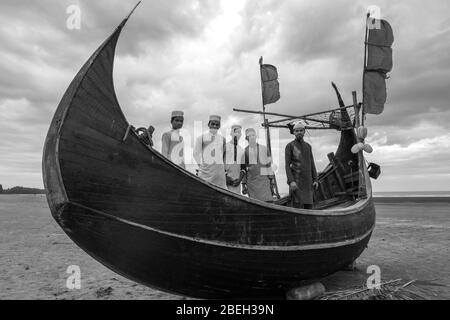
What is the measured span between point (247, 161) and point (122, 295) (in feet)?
9.22

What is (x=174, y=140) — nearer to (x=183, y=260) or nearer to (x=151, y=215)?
(x=151, y=215)

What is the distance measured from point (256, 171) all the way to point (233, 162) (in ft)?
1.73

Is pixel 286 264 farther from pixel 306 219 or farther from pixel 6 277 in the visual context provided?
pixel 6 277

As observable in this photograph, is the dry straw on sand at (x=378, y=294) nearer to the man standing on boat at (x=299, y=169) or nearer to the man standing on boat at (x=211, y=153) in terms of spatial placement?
the man standing on boat at (x=299, y=169)

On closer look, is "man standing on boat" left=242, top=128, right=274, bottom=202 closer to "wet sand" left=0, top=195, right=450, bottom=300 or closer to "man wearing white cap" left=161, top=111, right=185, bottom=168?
"man wearing white cap" left=161, top=111, right=185, bottom=168

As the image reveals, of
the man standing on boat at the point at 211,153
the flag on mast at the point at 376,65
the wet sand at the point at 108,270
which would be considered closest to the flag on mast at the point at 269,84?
the flag on mast at the point at 376,65

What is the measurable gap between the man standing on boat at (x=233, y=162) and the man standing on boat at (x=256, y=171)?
0.76 ft

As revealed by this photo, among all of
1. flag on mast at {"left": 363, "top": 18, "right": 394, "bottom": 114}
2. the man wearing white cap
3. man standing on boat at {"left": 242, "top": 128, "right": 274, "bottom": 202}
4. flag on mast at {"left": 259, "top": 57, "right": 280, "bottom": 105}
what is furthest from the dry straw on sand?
flag on mast at {"left": 259, "top": 57, "right": 280, "bottom": 105}

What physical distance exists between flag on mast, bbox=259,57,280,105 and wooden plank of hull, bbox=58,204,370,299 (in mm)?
7878

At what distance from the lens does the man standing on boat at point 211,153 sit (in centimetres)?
479

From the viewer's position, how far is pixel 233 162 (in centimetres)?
541

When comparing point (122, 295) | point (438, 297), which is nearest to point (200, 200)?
point (122, 295)

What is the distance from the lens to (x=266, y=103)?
11438 millimetres

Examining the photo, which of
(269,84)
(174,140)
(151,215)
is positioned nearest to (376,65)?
(269,84)
